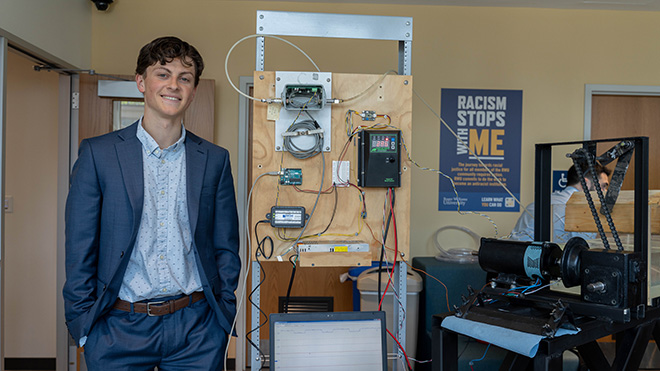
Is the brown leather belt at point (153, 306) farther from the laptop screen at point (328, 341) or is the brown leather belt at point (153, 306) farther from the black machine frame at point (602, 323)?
the black machine frame at point (602, 323)

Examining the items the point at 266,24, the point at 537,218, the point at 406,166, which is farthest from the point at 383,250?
the point at 266,24

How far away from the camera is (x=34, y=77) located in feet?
10.5

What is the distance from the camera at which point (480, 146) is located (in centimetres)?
336

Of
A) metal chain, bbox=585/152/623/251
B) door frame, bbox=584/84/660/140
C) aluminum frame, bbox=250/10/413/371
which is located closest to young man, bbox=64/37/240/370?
aluminum frame, bbox=250/10/413/371

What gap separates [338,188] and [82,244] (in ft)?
3.05

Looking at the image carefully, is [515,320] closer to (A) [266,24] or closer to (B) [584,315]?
(B) [584,315]

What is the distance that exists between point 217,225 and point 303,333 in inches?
20.4

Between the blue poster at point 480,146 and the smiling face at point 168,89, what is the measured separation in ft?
7.26

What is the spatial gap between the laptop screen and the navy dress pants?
0.33 m

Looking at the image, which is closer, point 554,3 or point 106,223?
point 106,223

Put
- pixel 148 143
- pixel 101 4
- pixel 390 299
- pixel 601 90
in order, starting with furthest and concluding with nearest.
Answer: pixel 601 90, pixel 101 4, pixel 390 299, pixel 148 143

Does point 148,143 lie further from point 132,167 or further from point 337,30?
point 337,30

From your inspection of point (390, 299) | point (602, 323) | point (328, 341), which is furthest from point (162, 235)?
point (390, 299)

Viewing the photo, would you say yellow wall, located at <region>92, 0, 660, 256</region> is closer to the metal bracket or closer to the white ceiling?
the white ceiling
